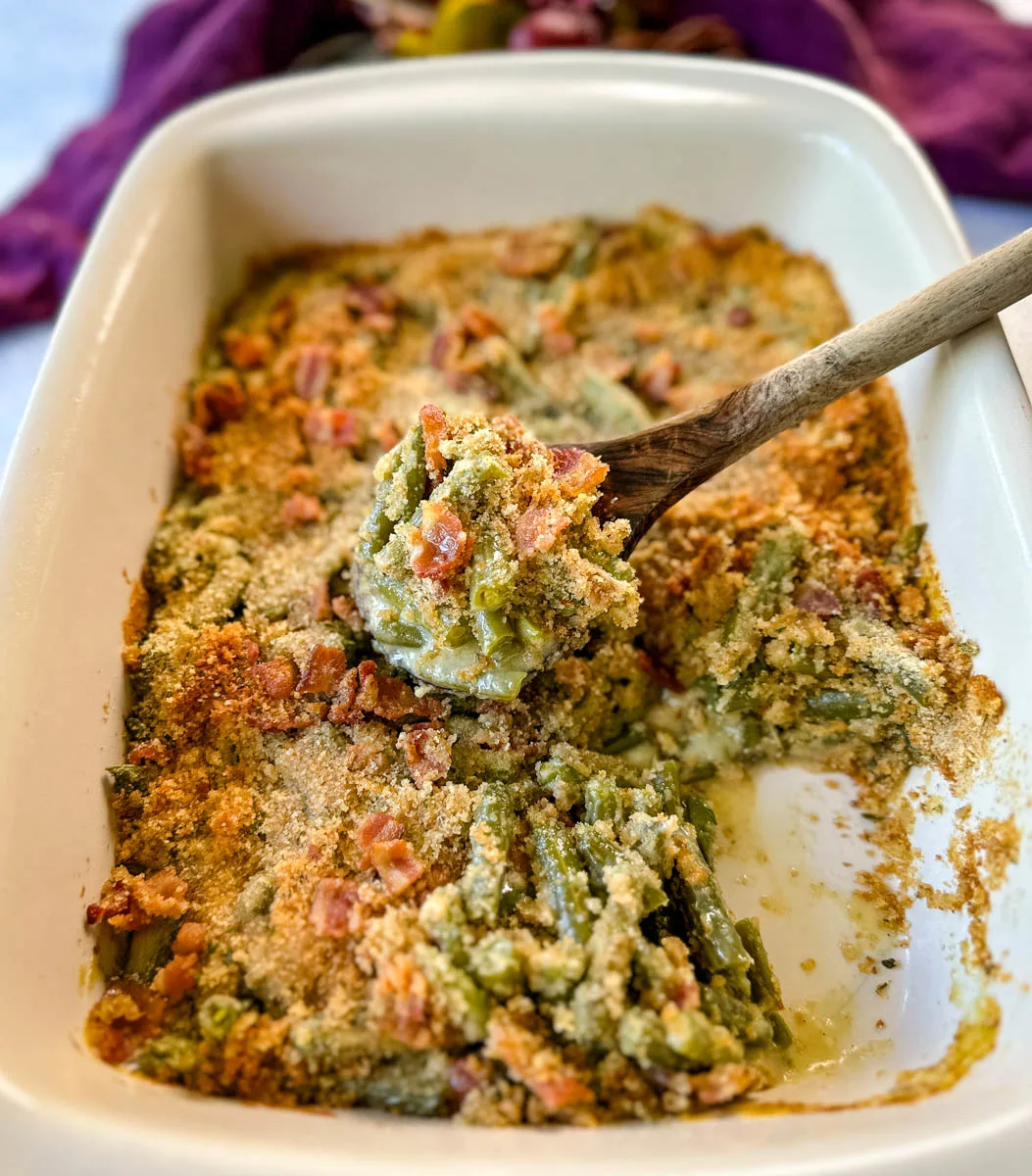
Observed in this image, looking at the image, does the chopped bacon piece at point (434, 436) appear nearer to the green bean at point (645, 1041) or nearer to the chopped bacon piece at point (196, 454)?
the chopped bacon piece at point (196, 454)

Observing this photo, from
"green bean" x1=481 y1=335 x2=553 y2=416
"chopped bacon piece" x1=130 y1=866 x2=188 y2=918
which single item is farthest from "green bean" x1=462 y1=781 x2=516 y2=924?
"green bean" x1=481 y1=335 x2=553 y2=416

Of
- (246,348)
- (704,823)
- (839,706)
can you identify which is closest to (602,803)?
(704,823)

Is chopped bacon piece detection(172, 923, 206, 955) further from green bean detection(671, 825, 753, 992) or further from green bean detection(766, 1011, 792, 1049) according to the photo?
green bean detection(766, 1011, 792, 1049)

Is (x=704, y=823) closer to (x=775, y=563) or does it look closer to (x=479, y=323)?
(x=775, y=563)

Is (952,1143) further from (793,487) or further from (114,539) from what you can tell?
(114,539)

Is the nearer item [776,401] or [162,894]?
[162,894]

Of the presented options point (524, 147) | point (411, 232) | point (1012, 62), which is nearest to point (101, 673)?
point (411, 232)

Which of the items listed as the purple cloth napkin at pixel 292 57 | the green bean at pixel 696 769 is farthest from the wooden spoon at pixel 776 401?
the purple cloth napkin at pixel 292 57
